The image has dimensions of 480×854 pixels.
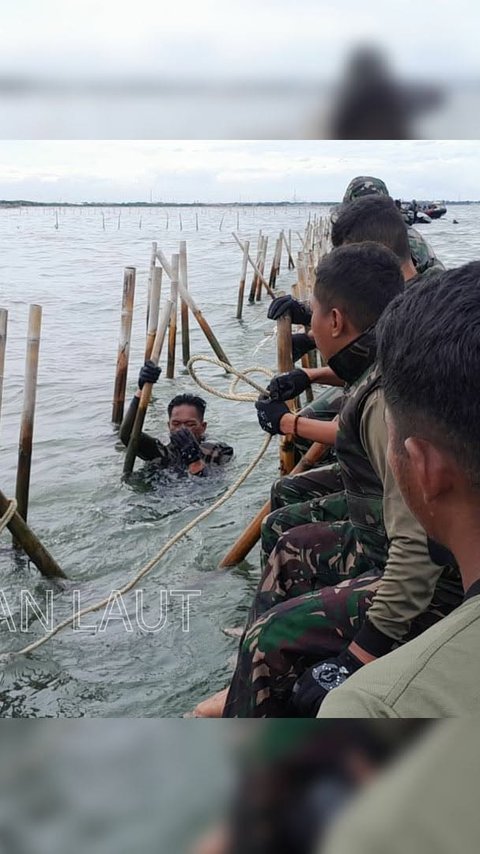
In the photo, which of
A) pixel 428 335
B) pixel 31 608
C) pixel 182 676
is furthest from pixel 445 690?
pixel 31 608

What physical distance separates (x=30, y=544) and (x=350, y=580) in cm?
272

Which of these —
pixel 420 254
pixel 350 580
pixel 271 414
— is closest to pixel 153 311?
pixel 420 254

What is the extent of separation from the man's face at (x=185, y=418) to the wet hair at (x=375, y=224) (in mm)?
3167

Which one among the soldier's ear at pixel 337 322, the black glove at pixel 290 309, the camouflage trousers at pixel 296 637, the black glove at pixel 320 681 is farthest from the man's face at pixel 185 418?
the black glove at pixel 320 681

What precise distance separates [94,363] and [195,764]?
1402cm

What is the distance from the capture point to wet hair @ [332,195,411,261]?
416cm

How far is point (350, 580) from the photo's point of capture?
272 centimetres

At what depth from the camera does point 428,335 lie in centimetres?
119

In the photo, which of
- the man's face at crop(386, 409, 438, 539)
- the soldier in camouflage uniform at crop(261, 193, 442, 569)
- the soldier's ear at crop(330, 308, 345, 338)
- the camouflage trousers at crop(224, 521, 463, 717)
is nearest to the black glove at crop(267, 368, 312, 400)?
the soldier in camouflage uniform at crop(261, 193, 442, 569)

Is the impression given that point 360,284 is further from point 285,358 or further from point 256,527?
point 256,527

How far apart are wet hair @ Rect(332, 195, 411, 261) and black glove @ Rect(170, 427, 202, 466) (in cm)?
320

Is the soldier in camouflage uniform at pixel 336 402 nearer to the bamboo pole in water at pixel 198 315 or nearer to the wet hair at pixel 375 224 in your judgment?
the wet hair at pixel 375 224

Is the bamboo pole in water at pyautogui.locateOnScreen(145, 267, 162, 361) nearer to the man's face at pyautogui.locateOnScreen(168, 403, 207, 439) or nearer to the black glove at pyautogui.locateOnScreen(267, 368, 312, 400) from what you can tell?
the man's face at pyautogui.locateOnScreen(168, 403, 207, 439)

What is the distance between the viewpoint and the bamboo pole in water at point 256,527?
15.0 feet
